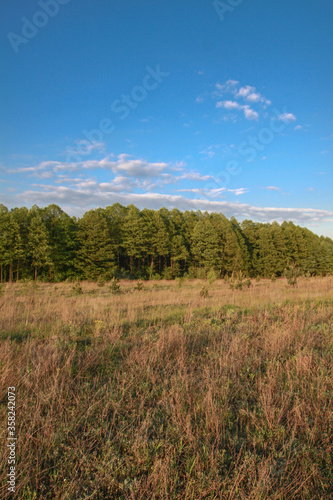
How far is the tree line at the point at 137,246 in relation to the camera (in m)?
30.6

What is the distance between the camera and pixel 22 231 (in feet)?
101

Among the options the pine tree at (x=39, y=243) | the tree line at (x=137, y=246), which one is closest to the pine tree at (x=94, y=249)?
the tree line at (x=137, y=246)

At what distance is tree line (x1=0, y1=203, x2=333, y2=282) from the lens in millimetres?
30594

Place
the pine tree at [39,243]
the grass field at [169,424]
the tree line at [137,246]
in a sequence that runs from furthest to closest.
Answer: the tree line at [137,246], the pine tree at [39,243], the grass field at [169,424]

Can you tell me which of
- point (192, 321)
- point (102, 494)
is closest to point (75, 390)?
point (102, 494)

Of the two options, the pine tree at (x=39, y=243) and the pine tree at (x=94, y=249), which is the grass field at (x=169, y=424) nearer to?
the pine tree at (x=39, y=243)

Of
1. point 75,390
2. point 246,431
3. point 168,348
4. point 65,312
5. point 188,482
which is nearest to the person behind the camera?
point 188,482

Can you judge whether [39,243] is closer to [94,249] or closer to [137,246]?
[94,249]

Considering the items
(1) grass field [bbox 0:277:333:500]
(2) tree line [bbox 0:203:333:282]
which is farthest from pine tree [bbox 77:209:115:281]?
(1) grass field [bbox 0:277:333:500]

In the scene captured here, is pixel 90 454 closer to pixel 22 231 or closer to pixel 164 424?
pixel 164 424

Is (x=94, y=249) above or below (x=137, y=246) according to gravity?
below

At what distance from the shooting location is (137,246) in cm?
3794

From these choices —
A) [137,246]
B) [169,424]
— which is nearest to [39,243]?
[137,246]

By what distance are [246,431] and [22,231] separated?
112 ft
